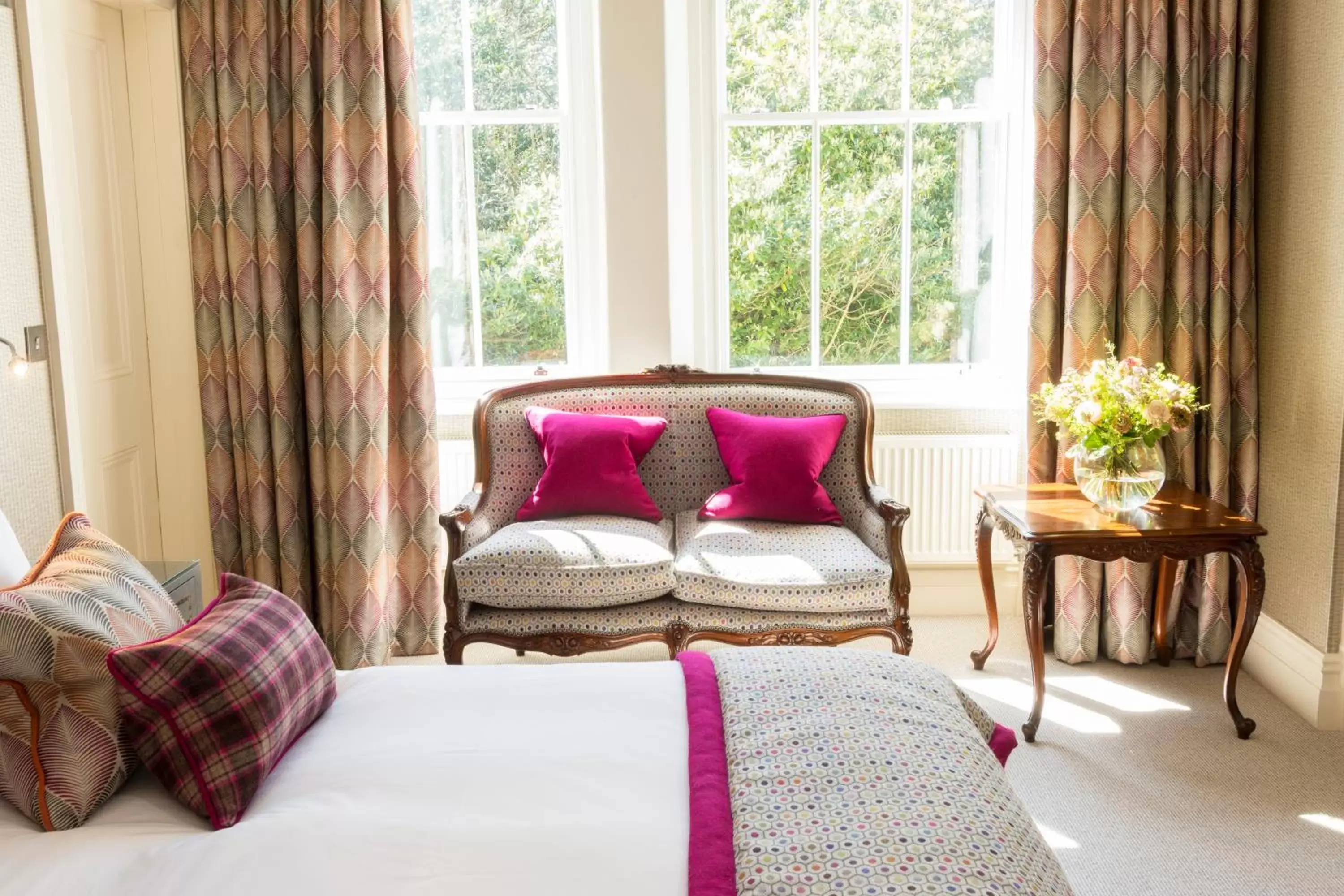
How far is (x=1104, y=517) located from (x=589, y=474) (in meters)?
1.61

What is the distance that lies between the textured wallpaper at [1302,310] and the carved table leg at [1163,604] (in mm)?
305

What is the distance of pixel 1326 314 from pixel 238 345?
11.6 ft

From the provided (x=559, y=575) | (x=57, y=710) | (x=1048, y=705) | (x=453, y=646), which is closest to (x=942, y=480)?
(x=1048, y=705)

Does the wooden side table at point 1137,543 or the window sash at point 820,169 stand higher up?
the window sash at point 820,169

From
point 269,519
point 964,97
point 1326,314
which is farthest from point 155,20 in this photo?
point 1326,314

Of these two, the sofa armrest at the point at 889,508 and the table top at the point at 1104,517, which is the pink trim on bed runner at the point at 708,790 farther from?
the table top at the point at 1104,517

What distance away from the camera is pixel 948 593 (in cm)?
466

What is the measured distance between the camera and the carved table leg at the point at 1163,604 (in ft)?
13.6

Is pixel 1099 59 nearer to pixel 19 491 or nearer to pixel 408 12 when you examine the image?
pixel 408 12

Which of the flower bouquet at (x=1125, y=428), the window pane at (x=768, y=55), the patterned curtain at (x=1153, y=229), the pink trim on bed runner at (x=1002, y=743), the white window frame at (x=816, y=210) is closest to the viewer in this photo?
the pink trim on bed runner at (x=1002, y=743)

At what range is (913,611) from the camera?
467 centimetres

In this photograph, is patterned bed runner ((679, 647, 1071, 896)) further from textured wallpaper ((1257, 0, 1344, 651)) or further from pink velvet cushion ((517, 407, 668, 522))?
textured wallpaper ((1257, 0, 1344, 651))

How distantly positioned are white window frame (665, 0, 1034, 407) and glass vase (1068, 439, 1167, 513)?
0.82 metres

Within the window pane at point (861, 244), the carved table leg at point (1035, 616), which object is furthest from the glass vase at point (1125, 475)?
the window pane at point (861, 244)
